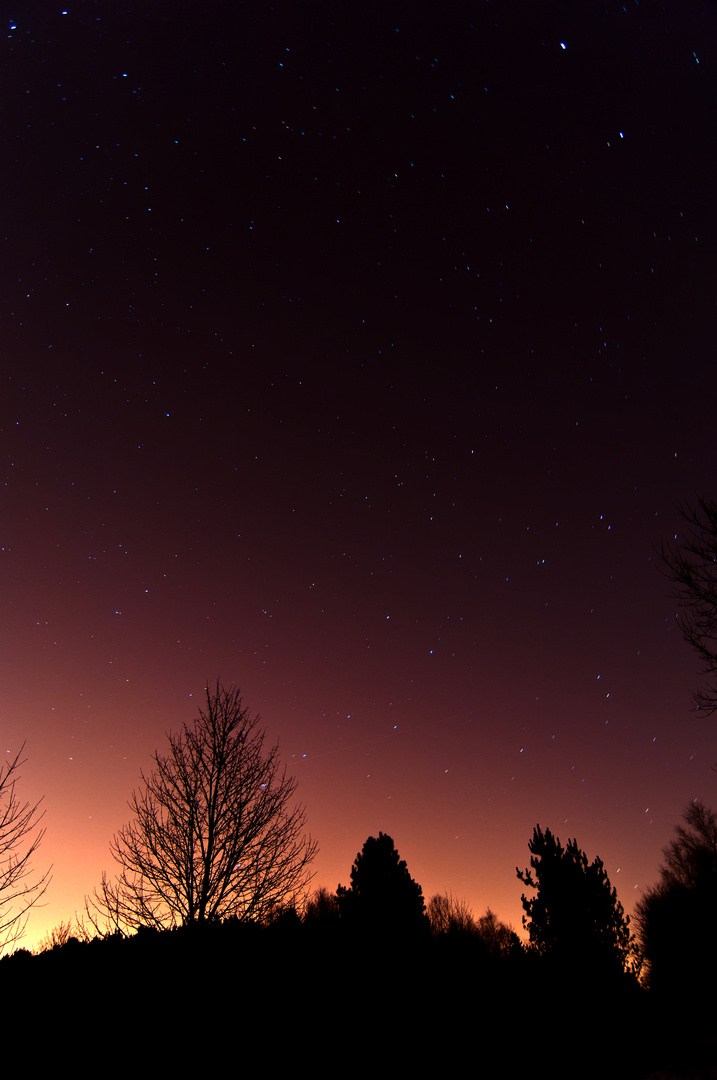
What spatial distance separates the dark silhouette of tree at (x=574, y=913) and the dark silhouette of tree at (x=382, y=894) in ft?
18.2

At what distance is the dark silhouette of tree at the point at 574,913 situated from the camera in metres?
15.9

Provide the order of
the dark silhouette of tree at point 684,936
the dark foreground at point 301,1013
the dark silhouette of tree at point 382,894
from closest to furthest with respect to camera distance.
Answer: the dark foreground at point 301,1013, the dark silhouette of tree at point 382,894, the dark silhouette of tree at point 684,936

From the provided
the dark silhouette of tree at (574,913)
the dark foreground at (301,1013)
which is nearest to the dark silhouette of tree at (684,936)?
the dark silhouette of tree at (574,913)

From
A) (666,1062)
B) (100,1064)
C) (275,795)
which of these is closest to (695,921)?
(666,1062)

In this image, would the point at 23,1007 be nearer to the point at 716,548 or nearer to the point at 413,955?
the point at 413,955

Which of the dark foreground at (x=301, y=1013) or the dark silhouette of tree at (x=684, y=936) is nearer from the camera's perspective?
the dark foreground at (x=301, y=1013)

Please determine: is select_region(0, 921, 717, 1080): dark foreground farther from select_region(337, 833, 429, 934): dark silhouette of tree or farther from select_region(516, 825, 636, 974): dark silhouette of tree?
select_region(516, 825, 636, 974): dark silhouette of tree

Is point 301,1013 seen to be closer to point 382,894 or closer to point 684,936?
point 382,894

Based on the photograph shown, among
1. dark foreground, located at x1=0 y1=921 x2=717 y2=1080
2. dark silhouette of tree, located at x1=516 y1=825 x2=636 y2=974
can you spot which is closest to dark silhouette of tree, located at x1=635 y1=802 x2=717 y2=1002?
dark silhouette of tree, located at x1=516 y1=825 x2=636 y2=974

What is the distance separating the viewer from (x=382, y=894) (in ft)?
45.4

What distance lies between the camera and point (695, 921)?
68.0 ft

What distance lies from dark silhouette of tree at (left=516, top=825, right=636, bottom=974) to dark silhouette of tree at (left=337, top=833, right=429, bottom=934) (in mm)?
5547

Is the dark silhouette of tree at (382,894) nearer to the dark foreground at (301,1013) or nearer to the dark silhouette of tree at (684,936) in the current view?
the dark foreground at (301,1013)

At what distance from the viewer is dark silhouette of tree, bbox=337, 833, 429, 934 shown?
42.7 feet
